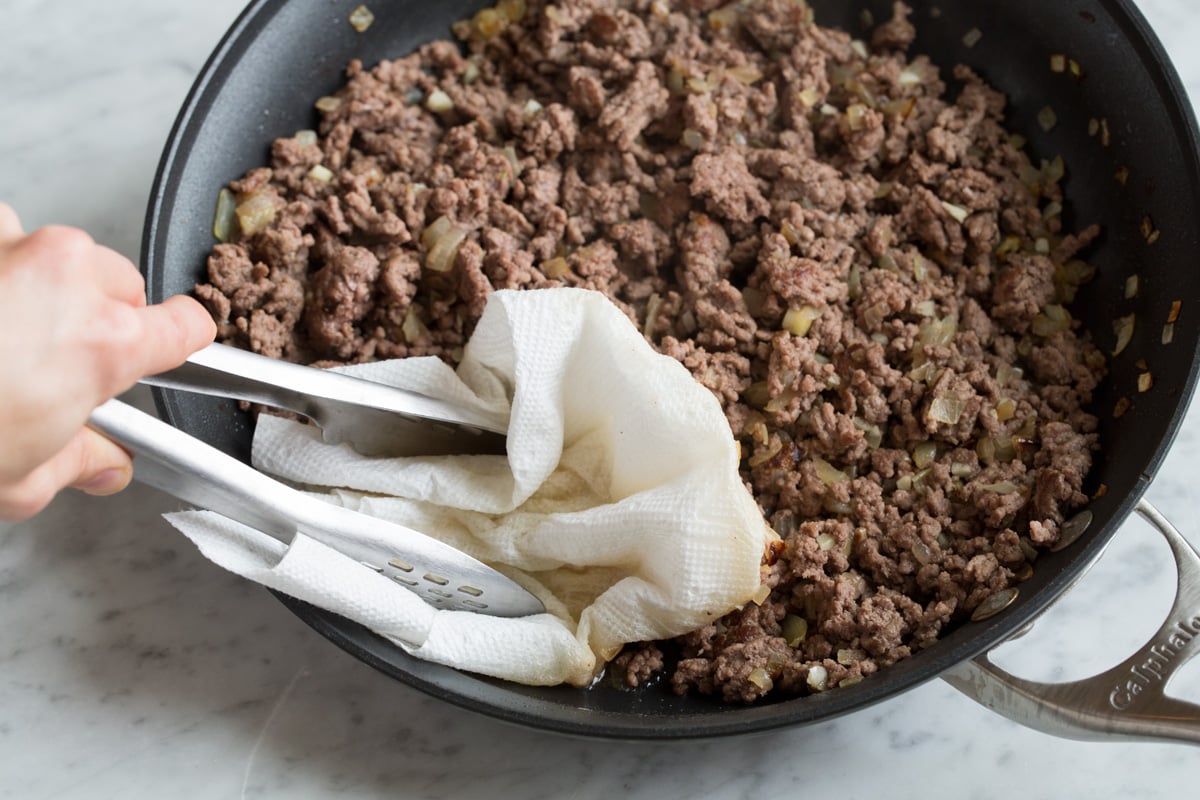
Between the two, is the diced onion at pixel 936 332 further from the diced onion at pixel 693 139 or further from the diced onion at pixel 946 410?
the diced onion at pixel 693 139

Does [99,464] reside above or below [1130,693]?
below

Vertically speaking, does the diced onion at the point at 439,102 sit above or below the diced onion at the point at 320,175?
above

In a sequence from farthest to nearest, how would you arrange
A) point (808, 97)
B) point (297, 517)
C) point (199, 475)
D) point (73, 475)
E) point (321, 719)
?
point (808, 97) < point (321, 719) < point (297, 517) < point (199, 475) < point (73, 475)

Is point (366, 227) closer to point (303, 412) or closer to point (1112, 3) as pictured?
point (303, 412)

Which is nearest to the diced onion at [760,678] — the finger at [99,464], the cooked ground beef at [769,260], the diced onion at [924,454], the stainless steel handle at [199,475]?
the cooked ground beef at [769,260]

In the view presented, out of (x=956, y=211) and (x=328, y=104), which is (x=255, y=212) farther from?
(x=956, y=211)

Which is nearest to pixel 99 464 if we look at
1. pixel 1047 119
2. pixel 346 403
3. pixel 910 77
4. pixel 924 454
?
pixel 346 403

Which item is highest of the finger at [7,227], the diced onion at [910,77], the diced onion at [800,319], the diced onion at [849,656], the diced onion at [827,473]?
the diced onion at [910,77]
